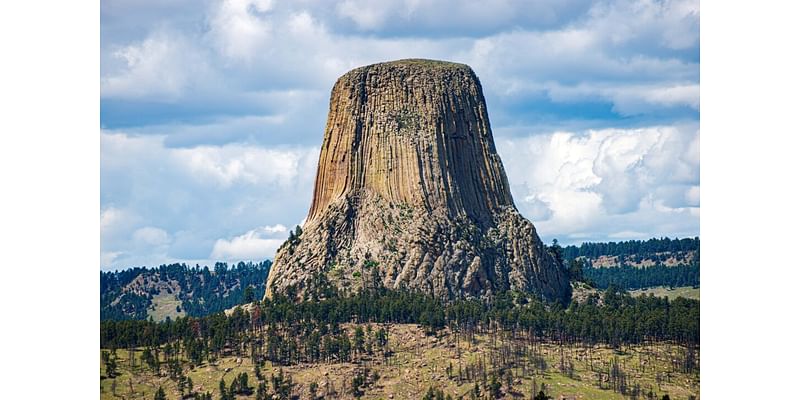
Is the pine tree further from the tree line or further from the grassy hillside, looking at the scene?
the tree line

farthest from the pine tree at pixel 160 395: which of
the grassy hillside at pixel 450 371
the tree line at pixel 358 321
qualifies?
the tree line at pixel 358 321

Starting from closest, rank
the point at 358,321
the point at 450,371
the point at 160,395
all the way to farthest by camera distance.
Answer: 1. the point at 160,395
2. the point at 450,371
3. the point at 358,321

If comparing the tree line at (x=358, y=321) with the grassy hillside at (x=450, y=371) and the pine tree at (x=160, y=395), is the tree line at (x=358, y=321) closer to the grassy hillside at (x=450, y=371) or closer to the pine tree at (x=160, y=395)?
the grassy hillside at (x=450, y=371)

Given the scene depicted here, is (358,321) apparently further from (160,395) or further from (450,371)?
(160,395)

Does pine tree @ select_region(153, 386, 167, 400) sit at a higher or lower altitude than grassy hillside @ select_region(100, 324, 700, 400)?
lower

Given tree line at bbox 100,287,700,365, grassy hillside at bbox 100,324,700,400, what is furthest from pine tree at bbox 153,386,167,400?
tree line at bbox 100,287,700,365

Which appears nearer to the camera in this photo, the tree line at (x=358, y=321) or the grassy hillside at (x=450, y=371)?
the grassy hillside at (x=450, y=371)

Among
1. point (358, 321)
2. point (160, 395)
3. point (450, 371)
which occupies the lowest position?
point (160, 395)

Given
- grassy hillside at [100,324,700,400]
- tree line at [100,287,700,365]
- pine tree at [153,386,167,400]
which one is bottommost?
pine tree at [153,386,167,400]

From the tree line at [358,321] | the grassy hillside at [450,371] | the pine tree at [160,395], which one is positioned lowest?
the pine tree at [160,395]

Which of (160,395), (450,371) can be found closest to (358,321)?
(450,371)

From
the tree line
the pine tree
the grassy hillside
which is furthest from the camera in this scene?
the tree line

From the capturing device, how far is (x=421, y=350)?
186 metres

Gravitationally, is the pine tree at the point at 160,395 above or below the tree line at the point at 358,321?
below
